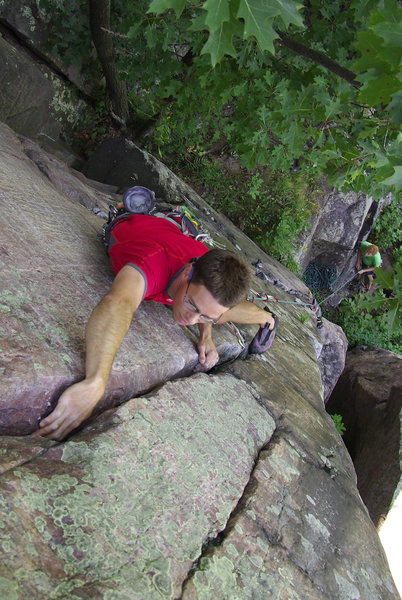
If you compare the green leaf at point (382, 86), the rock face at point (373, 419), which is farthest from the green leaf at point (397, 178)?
the rock face at point (373, 419)

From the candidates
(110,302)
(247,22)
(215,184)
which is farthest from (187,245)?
(215,184)

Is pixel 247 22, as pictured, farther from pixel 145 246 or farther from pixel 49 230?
pixel 49 230

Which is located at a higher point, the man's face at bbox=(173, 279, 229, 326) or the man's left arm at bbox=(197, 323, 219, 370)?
the man's face at bbox=(173, 279, 229, 326)

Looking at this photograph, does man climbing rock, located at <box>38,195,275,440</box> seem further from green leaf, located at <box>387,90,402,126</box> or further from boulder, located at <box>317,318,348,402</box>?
boulder, located at <box>317,318,348,402</box>

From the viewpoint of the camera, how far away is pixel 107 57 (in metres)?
6.61

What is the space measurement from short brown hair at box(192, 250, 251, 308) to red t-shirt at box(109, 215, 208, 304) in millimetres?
238

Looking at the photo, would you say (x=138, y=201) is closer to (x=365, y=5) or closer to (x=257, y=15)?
(x=257, y=15)

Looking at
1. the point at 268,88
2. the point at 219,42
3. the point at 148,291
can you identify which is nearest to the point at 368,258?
the point at 268,88

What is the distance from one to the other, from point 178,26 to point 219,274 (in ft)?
11.7

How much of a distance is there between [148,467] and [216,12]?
203 centimetres

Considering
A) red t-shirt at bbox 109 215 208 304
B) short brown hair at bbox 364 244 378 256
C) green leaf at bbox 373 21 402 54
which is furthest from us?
short brown hair at bbox 364 244 378 256

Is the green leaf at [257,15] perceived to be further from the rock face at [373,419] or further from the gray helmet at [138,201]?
the rock face at [373,419]

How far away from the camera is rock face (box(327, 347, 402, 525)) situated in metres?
5.59

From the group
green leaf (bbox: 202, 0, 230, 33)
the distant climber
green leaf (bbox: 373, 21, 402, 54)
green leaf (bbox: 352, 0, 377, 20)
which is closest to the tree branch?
green leaf (bbox: 352, 0, 377, 20)
